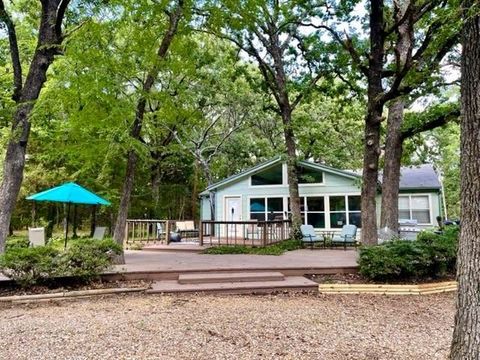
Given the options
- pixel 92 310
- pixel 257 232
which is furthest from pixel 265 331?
pixel 257 232

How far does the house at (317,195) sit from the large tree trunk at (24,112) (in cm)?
934

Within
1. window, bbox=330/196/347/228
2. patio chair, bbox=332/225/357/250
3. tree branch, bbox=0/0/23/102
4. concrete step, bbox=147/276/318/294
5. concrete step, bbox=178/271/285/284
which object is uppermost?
tree branch, bbox=0/0/23/102

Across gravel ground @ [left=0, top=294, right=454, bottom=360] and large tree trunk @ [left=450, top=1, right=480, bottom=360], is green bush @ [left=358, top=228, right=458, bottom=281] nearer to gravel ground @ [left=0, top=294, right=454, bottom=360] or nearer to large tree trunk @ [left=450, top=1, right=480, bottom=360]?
gravel ground @ [left=0, top=294, right=454, bottom=360]

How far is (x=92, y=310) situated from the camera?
5145 millimetres

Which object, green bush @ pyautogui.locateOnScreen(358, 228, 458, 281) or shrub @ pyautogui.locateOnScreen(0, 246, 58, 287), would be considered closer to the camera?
shrub @ pyautogui.locateOnScreen(0, 246, 58, 287)

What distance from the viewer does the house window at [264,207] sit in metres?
15.8

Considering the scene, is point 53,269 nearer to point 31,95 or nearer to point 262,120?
point 31,95

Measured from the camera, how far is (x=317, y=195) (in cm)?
1531

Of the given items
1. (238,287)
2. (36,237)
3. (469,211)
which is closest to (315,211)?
(238,287)

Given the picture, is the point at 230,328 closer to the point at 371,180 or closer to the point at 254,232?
the point at 371,180

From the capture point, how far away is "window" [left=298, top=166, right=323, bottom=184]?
15.3 meters

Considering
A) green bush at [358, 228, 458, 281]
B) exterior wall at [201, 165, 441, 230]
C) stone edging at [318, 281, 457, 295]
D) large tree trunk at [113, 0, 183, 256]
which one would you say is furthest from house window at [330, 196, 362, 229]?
large tree trunk at [113, 0, 183, 256]

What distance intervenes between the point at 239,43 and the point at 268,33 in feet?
4.07

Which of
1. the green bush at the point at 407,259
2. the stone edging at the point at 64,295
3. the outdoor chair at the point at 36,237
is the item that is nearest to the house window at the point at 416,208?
the green bush at the point at 407,259
